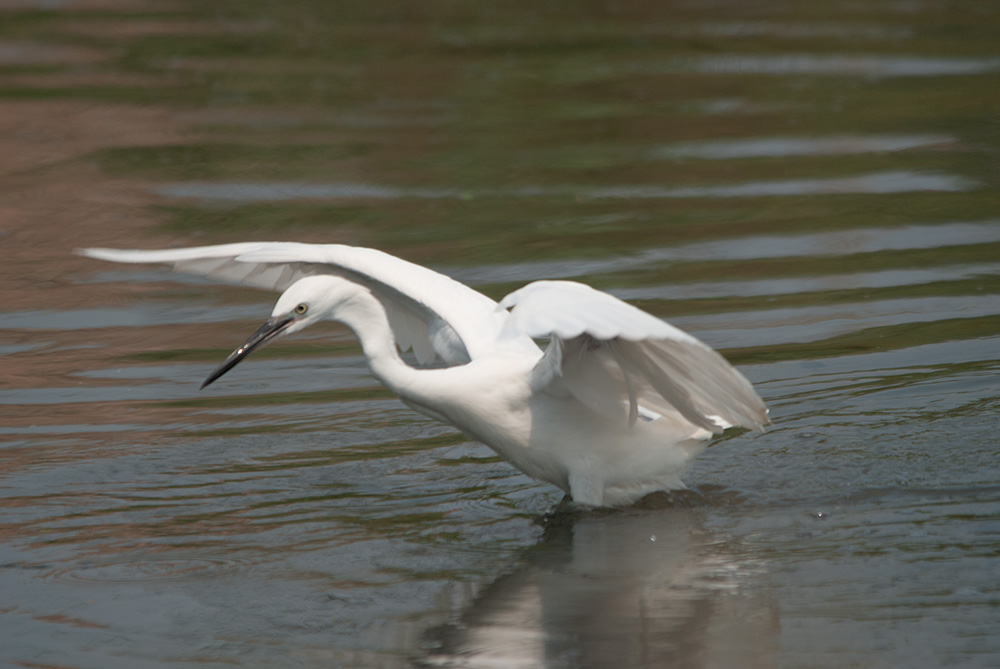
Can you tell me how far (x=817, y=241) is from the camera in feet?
30.5

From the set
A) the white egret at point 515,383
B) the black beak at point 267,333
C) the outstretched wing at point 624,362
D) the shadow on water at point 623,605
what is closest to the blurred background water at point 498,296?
the shadow on water at point 623,605

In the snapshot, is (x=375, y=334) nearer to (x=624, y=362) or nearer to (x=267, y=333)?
(x=267, y=333)

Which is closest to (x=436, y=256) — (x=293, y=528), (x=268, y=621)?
(x=293, y=528)

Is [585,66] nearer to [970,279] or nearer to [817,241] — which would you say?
[817,241]

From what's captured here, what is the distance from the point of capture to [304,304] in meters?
5.86

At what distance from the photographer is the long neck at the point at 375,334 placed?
589cm

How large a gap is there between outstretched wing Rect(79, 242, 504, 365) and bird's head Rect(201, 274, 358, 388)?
0.27m

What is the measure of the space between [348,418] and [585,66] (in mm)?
8290

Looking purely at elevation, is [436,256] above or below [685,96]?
below

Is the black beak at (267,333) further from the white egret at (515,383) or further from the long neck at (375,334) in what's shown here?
the long neck at (375,334)

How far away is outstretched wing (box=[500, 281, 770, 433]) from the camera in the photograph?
171 inches

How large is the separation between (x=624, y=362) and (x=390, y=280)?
1366mm

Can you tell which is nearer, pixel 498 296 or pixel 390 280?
pixel 390 280

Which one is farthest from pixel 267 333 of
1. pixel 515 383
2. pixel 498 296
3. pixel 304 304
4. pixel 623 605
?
pixel 498 296
